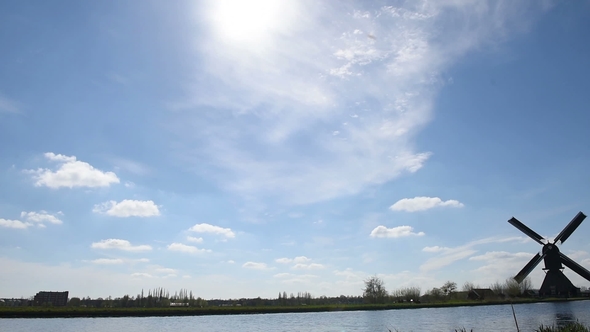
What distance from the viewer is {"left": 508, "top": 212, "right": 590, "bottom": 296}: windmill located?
72625mm

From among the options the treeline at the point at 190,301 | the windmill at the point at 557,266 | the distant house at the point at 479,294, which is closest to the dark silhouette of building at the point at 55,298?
the treeline at the point at 190,301

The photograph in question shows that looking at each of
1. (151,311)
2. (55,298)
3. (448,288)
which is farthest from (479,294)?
(55,298)

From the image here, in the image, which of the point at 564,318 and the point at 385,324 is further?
the point at 385,324

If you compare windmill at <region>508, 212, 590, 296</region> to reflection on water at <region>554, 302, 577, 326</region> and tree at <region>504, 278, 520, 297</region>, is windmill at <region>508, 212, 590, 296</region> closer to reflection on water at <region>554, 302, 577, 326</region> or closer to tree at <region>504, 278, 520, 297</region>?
tree at <region>504, 278, 520, 297</region>

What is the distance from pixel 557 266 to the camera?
242ft

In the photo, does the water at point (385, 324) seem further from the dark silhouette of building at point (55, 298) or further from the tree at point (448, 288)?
the dark silhouette of building at point (55, 298)

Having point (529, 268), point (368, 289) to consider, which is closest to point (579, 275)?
point (529, 268)

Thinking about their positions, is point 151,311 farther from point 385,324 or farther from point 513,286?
point 513,286

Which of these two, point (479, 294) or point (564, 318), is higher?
point (479, 294)

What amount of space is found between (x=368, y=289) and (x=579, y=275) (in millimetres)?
48141

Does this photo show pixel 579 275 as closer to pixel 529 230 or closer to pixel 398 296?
pixel 529 230

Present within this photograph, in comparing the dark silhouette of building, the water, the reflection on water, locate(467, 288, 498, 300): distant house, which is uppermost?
the dark silhouette of building

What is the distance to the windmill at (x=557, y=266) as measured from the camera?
7262 cm

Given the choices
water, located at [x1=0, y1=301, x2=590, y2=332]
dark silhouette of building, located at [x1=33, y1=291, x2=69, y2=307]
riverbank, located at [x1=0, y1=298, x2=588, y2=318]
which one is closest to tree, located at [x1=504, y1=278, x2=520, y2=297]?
riverbank, located at [x1=0, y1=298, x2=588, y2=318]
